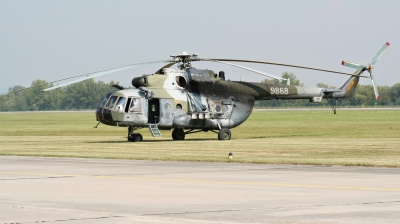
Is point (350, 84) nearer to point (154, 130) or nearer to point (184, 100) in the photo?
point (184, 100)

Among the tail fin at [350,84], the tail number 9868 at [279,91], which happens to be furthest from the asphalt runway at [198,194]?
the tail fin at [350,84]

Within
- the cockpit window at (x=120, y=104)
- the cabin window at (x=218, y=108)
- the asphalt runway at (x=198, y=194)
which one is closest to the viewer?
the asphalt runway at (x=198, y=194)

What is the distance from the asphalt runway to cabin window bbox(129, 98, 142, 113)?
16.4 meters

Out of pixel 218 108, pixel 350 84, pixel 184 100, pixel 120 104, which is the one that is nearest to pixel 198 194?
pixel 120 104

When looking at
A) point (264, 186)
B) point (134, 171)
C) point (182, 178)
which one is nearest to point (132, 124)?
point (134, 171)

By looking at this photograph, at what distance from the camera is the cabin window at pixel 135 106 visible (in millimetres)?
43188

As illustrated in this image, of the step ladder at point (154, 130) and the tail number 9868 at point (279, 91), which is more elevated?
the tail number 9868 at point (279, 91)

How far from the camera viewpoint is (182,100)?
45.1 metres

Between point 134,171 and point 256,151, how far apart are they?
10826mm

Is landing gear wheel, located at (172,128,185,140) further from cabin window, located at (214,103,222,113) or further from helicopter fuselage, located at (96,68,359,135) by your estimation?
cabin window, located at (214,103,222,113)

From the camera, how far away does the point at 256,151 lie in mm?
34250

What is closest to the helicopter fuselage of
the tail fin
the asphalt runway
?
the tail fin

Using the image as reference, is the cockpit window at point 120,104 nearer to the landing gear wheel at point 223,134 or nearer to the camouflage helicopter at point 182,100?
the camouflage helicopter at point 182,100

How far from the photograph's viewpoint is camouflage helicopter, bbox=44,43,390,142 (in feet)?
142
